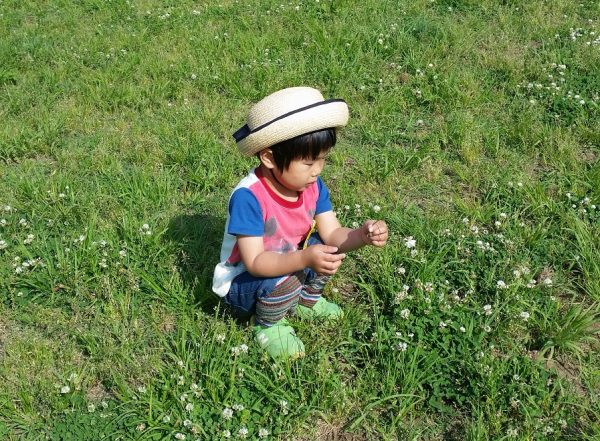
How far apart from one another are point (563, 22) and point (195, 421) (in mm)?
6457

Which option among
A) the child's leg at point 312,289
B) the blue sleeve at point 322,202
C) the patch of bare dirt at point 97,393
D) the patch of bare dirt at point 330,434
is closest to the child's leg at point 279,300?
the child's leg at point 312,289

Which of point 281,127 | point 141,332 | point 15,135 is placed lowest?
point 141,332

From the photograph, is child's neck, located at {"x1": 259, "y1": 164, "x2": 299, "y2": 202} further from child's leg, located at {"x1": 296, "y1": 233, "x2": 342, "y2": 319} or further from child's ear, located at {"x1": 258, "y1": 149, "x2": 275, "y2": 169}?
child's leg, located at {"x1": 296, "y1": 233, "x2": 342, "y2": 319}

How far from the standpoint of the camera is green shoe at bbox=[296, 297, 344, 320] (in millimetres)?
3576

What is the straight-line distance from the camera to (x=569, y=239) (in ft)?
13.4

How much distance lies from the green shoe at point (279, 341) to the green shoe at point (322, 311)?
0.19 metres

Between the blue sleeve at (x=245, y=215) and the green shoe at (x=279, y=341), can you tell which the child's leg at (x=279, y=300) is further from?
the blue sleeve at (x=245, y=215)

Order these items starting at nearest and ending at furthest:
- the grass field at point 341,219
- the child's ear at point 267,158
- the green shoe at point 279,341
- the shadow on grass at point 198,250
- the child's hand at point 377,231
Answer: the child's hand at point 377,231
the child's ear at point 267,158
the grass field at point 341,219
the green shoe at point 279,341
the shadow on grass at point 198,250

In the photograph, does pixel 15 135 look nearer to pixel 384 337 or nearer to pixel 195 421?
pixel 195 421

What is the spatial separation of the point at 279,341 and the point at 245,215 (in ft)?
2.73

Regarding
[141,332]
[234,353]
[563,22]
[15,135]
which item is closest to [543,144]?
[563,22]

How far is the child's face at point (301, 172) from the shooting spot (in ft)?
9.40

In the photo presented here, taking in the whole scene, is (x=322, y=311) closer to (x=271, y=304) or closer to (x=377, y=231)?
(x=271, y=304)

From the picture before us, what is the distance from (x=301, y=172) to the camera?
9.46 feet
